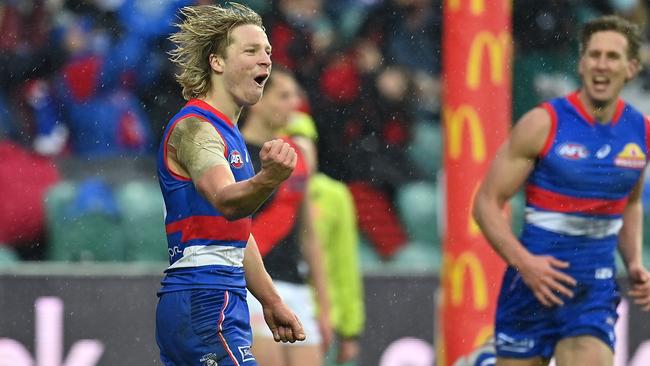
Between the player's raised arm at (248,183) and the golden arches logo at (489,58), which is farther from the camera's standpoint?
the golden arches logo at (489,58)

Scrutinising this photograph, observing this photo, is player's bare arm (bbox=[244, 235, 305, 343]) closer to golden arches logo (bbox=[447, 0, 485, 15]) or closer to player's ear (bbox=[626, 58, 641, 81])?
player's ear (bbox=[626, 58, 641, 81])

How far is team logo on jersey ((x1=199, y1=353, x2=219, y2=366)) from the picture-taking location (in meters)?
4.28

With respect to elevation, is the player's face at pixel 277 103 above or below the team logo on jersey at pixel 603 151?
above

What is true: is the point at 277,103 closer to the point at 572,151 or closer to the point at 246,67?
the point at 572,151

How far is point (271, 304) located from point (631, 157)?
225cm

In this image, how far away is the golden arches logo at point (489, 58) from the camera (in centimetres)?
797

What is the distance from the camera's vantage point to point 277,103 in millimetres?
7090

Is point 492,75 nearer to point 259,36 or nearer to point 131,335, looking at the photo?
point 131,335

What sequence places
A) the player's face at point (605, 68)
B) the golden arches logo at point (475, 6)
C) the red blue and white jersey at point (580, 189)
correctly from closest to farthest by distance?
the red blue and white jersey at point (580, 189), the player's face at point (605, 68), the golden arches logo at point (475, 6)

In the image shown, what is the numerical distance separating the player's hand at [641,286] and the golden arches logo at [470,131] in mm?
1822

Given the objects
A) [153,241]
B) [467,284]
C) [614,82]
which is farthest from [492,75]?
[153,241]

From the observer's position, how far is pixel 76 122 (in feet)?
31.8

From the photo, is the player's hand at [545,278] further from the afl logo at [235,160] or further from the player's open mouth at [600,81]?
the afl logo at [235,160]

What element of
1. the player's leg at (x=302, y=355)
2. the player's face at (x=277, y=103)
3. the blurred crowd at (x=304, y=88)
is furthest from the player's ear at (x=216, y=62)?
the blurred crowd at (x=304, y=88)
